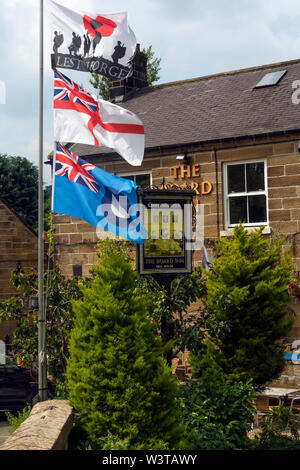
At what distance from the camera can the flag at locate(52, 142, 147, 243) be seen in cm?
951

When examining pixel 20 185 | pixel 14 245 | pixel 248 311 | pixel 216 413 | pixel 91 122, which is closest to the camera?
pixel 216 413

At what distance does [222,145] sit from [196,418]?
850 cm

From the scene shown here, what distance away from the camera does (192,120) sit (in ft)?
55.9

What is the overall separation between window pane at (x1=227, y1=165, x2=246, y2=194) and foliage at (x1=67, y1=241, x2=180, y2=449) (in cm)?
819

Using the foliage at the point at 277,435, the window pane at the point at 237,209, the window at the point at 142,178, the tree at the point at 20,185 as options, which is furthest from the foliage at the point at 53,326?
the tree at the point at 20,185

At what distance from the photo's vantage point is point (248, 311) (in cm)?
1193

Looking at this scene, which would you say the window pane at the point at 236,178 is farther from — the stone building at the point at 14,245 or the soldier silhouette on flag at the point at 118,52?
the stone building at the point at 14,245

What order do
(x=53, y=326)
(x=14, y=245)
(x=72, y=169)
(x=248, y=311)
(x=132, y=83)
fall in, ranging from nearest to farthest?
(x=72, y=169) < (x=53, y=326) < (x=248, y=311) < (x=132, y=83) < (x=14, y=245)

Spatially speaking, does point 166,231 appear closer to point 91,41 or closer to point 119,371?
point 91,41

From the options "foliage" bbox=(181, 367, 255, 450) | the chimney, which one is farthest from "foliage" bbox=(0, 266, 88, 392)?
the chimney

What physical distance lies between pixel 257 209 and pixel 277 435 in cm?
618

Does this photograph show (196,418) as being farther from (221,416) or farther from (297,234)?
(297,234)

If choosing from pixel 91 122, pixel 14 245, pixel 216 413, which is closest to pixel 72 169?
pixel 91 122

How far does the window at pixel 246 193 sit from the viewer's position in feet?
50.0
